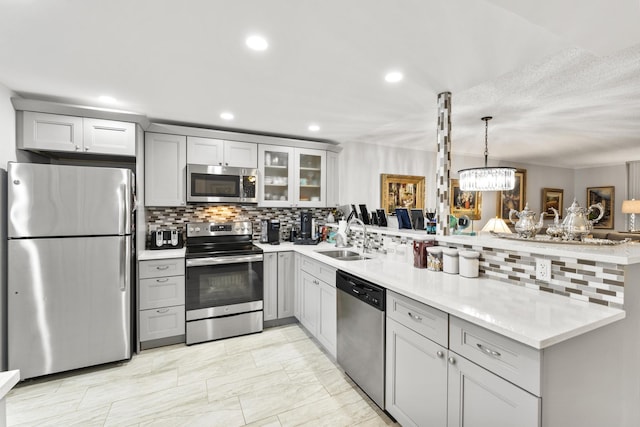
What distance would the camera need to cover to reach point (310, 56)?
6.00 feet

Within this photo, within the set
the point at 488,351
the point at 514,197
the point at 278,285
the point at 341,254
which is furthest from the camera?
the point at 514,197

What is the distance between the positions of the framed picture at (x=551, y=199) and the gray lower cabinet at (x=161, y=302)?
7.34m

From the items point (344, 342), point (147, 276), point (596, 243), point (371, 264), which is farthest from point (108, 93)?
point (596, 243)

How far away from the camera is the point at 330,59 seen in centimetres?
187

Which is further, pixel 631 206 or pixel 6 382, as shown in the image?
pixel 631 206

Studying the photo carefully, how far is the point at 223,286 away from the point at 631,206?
24.7ft

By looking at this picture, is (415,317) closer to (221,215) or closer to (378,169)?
(221,215)

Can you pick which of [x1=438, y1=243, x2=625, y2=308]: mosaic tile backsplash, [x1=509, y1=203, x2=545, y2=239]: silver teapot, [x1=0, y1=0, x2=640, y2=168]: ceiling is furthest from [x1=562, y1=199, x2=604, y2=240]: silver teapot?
[x1=0, y1=0, x2=640, y2=168]: ceiling

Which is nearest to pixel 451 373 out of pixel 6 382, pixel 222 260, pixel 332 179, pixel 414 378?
pixel 414 378

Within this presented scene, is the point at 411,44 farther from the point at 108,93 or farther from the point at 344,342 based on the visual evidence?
the point at 108,93

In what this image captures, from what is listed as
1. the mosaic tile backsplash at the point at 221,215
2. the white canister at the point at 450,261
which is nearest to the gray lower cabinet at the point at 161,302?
the mosaic tile backsplash at the point at 221,215

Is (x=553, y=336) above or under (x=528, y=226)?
under

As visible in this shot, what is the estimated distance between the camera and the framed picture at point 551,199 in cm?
643

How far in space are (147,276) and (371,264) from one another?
83.0 inches
